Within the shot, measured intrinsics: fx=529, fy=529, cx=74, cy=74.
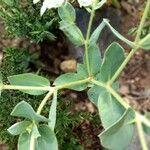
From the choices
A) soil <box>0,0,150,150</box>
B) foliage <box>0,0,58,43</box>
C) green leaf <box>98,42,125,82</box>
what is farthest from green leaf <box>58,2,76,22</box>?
soil <box>0,0,150,150</box>

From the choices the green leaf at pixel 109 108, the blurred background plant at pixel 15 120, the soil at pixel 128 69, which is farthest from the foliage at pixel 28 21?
the green leaf at pixel 109 108

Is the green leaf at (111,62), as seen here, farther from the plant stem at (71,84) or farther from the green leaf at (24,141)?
the green leaf at (24,141)

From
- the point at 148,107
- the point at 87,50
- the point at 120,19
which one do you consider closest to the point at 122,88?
the point at 148,107

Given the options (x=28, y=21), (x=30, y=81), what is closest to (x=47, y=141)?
(x=30, y=81)

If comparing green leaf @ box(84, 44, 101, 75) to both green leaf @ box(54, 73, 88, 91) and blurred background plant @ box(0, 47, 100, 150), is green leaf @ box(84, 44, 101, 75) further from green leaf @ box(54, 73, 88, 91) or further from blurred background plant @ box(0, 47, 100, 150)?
blurred background plant @ box(0, 47, 100, 150)

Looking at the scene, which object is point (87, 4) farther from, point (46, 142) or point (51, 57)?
point (51, 57)

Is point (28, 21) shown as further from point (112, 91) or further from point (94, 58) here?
point (112, 91)
